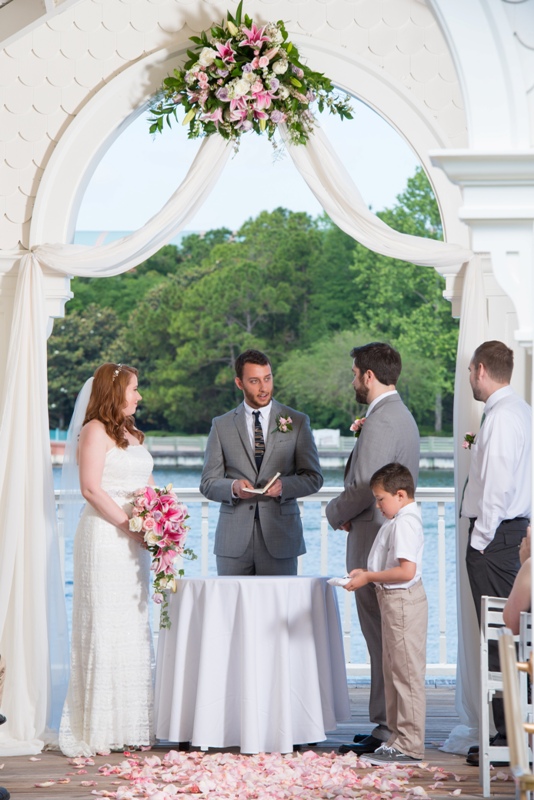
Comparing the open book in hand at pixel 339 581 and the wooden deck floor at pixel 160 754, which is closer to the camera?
the wooden deck floor at pixel 160 754

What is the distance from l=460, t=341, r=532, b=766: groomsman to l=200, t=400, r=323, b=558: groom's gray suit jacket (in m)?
0.81

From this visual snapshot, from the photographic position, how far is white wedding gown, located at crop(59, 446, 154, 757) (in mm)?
4535

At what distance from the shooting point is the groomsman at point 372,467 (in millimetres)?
4465

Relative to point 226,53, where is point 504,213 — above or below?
below

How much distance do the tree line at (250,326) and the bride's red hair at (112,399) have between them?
16174 millimetres

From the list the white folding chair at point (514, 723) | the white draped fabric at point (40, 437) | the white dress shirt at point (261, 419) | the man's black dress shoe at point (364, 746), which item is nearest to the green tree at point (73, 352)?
the white draped fabric at point (40, 437)

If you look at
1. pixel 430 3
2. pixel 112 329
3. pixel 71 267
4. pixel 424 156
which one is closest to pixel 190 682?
pixel 71 267

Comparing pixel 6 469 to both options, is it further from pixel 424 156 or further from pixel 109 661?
pixel 424 156

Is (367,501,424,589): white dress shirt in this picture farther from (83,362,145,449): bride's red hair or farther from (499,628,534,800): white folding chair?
(499,628,534,800): white folding chair

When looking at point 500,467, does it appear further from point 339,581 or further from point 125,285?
point 125,285

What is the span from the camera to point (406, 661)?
13.7 ft

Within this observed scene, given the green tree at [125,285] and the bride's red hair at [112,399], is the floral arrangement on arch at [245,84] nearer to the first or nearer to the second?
the bride's red hair at [112,399]

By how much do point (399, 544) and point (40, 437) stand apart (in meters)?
1.80

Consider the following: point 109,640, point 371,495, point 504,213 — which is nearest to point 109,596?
point 109,640
